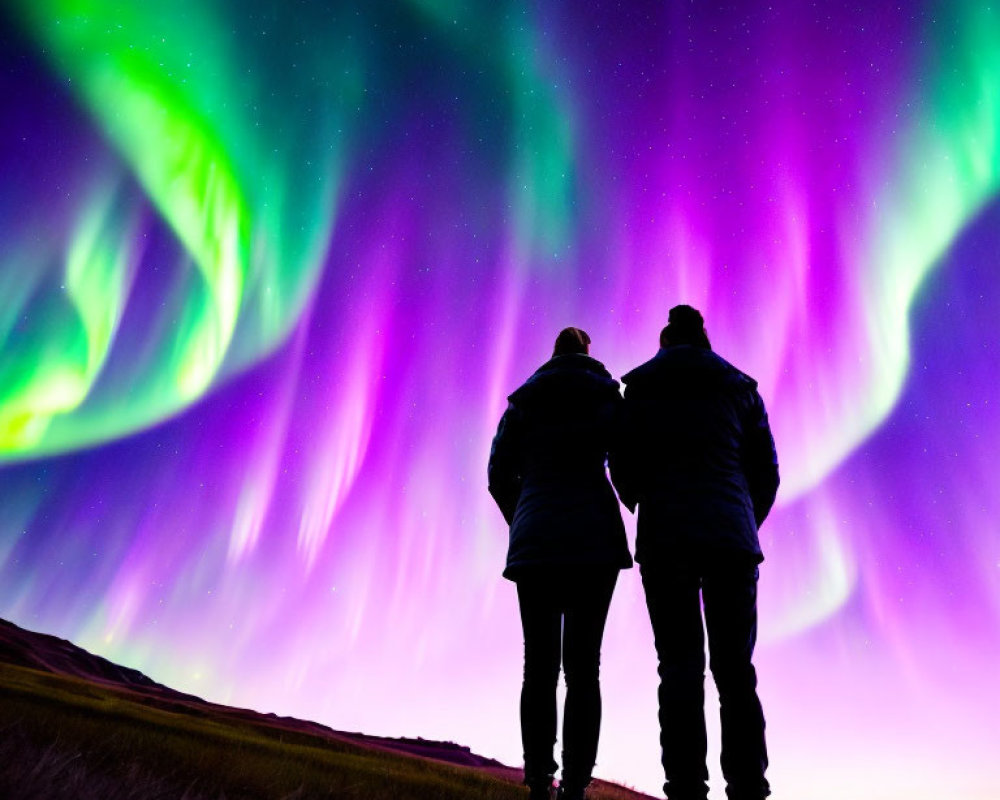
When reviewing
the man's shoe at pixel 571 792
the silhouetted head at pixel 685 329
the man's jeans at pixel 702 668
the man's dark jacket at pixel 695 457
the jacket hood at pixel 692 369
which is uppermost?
the silhouetted head at pixel 685 329

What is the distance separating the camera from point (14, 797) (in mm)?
1363

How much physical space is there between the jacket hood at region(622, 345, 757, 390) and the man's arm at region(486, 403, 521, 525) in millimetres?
855

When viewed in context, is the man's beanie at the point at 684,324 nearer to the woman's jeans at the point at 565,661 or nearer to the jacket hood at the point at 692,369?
the jacket hood at the point at 692,369

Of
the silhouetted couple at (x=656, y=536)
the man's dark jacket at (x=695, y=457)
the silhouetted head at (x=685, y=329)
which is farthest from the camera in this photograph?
the silhouetted head at (x=685, y=329)

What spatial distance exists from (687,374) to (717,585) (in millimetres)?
1157

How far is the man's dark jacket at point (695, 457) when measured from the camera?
10.3 feet

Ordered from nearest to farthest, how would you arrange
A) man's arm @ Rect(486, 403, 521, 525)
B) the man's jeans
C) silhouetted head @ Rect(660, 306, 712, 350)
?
the man's jeans → silhouetted head @ Rect(660, 306, 712, 350) → man's arm @ Rect(486, 403, 521, 525)

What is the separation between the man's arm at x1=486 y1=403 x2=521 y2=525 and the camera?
4.13 metres

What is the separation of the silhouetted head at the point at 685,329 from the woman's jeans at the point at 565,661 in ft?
4.81

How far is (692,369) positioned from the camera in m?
3.55

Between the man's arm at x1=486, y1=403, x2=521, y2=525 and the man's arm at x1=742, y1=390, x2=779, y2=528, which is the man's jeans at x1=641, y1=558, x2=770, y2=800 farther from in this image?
the man's arm at x1=486, y1=403, x2=521, y2=525

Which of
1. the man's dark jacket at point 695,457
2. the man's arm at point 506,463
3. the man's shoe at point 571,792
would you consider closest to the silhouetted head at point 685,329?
the man's dark jacket at point 695,457

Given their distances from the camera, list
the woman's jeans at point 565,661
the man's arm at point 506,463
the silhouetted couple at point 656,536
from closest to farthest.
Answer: the silhouetted couple at point 656,536
the woman's jeans at point 565,661
the man's arm at point 506,463

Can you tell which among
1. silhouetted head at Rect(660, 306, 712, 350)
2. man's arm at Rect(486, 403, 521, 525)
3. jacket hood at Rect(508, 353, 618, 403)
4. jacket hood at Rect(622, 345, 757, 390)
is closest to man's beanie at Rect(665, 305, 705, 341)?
silhouetted head at Rect(660, 306, 712, 350)
